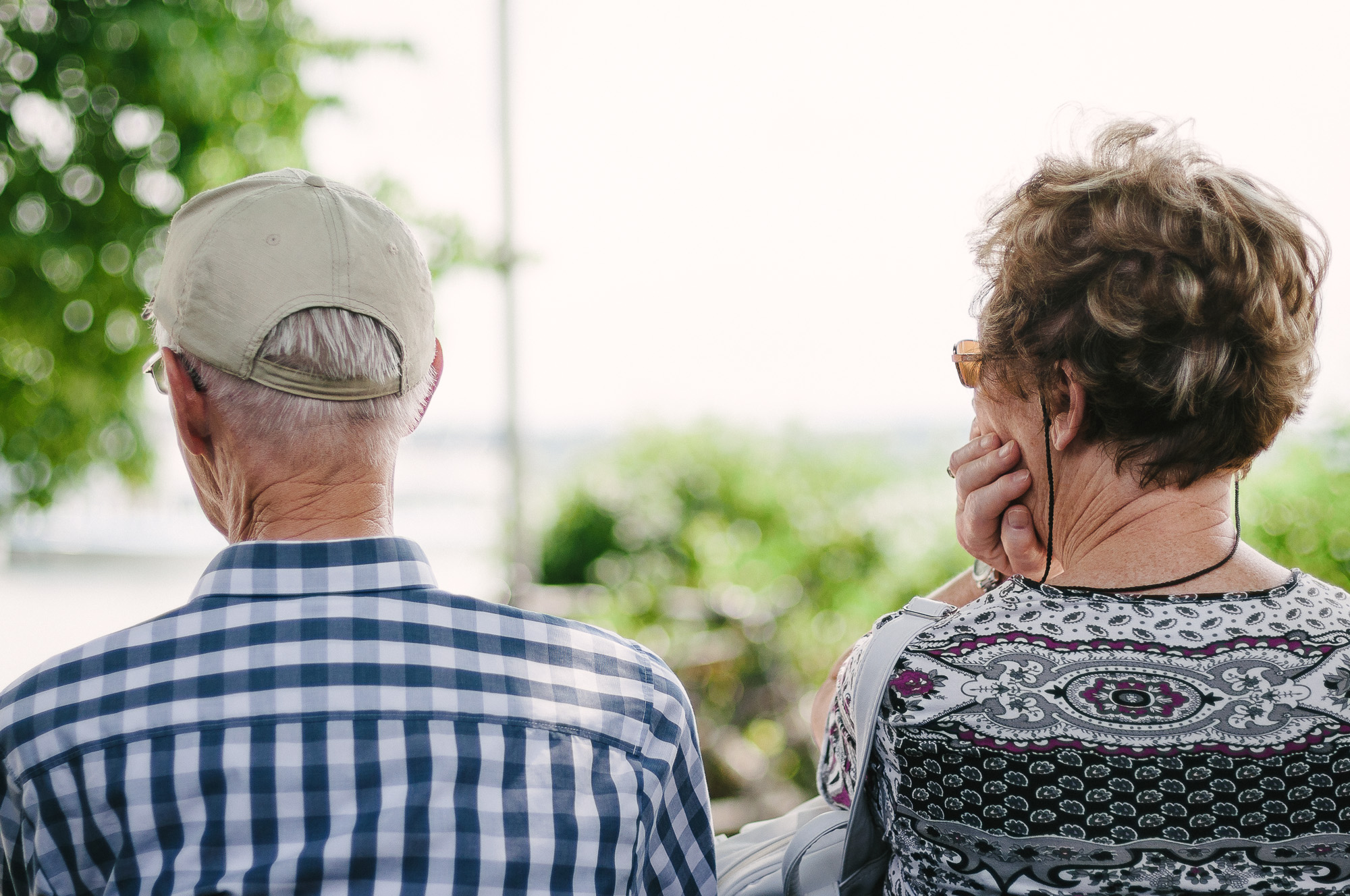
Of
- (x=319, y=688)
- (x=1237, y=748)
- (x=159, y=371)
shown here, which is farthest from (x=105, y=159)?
(x=1237, y=748)

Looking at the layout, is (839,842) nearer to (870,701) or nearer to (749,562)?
(870,701)

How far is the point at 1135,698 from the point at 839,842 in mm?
512

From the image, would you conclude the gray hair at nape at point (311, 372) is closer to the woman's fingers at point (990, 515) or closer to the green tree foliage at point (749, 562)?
the woman's fingers at point (990, 515)

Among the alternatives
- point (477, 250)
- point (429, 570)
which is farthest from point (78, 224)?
point (429, 570)

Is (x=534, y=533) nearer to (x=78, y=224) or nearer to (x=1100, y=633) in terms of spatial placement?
(x=78, y=224)

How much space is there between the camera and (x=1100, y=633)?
125 cm

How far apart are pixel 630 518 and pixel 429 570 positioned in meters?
5.14

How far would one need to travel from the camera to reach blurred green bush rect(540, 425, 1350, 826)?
339 centimetres

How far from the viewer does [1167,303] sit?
1.29m

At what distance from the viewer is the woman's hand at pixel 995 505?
1.54 metres

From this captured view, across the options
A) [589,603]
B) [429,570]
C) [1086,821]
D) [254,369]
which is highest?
[254,369]

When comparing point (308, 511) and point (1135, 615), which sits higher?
point (308, 511)

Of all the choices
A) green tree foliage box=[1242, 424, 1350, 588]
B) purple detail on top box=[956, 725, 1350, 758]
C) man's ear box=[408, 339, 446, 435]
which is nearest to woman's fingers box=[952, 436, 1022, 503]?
purple detail on top box=[956, 725, 1350, 758]

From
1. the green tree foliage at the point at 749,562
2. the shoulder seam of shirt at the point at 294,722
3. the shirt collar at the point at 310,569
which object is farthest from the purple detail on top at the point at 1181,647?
the green tree foliage at the point at 749,562
